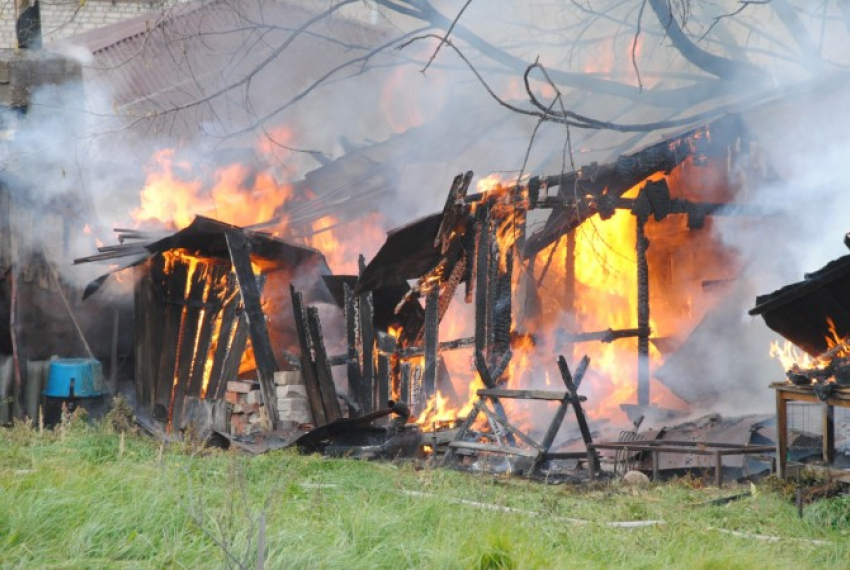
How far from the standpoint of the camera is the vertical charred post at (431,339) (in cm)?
1311

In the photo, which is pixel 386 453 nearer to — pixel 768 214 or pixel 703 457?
pixel 703 457

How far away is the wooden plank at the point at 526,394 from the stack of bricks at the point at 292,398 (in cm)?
302

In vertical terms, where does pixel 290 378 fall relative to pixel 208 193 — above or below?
below

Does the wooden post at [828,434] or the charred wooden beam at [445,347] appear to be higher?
the charred wooden beam at [445,347]

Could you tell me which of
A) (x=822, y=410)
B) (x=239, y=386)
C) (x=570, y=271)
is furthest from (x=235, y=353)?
(x=822, y=410)

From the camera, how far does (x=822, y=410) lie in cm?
857

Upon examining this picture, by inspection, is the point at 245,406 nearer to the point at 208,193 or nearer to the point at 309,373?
the point at 309,373

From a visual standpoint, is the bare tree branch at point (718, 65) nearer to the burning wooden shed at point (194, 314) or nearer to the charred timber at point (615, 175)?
the charred timber at point (615, 175)

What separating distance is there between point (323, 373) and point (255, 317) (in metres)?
1.40

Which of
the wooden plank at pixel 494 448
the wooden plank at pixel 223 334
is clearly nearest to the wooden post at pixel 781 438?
the wooden plank at pixel 494 448

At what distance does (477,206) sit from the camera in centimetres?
1320

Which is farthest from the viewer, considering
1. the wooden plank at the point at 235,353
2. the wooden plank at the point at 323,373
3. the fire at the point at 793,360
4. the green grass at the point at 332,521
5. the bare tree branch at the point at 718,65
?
the bare tree branch at the point at 718,65

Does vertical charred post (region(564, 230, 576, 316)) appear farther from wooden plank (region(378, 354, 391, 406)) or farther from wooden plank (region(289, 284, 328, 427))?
wooden plank (region(289, 284, 328, 427))

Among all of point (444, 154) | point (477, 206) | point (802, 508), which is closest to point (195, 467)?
point (802, 508)
